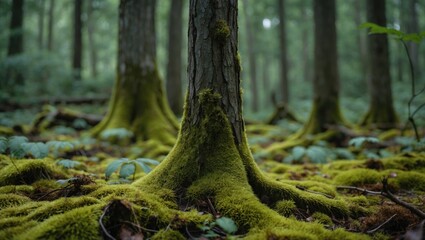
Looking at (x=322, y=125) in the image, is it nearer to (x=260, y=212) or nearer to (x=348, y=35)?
(x=260, y=212)

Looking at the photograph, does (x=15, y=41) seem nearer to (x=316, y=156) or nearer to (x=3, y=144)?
(x=3, y=144)

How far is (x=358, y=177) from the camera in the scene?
139 inches

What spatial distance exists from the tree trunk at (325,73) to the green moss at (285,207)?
4.71m

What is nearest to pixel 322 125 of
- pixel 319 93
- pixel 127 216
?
pixel 319 93

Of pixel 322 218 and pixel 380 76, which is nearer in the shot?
pixel 322 218

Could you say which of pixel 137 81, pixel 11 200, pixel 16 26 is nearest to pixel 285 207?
pixel 11 200

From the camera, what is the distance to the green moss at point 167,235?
189 centimetres

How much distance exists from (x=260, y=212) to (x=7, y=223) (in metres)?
1.84

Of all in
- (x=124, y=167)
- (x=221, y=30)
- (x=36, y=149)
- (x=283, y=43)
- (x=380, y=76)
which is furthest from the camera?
(x=283, y=43)

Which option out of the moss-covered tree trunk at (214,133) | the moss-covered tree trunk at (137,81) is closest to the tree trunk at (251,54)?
the moss-covered tree trunk at (137,81)

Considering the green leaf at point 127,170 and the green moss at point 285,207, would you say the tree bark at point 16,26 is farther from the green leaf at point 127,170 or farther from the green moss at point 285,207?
the green moss at point 285,207

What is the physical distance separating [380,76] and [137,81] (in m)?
6.65

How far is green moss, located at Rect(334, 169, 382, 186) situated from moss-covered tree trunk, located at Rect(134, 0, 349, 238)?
1063 millimetres

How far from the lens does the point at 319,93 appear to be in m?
7.13
